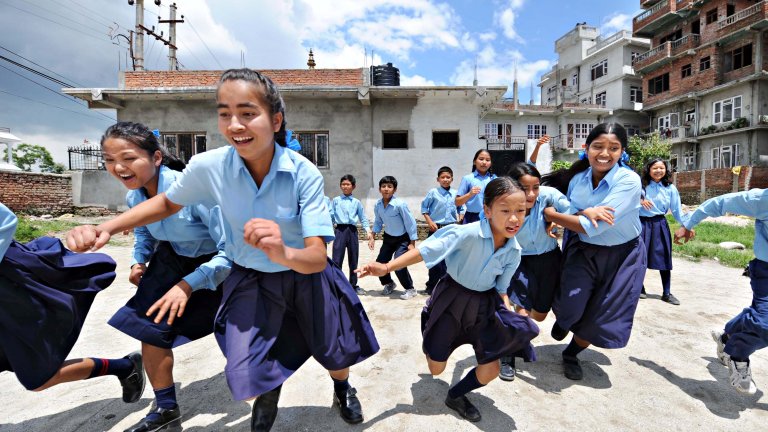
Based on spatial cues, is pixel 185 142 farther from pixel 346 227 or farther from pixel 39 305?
pixel 39 305

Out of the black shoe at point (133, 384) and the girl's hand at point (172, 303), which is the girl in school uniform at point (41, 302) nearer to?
the black shoe at point (133, 384)

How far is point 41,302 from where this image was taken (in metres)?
1.88

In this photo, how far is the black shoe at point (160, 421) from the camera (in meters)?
2.11

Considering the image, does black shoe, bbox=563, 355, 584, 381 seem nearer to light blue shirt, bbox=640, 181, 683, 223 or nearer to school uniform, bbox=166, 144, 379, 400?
school uniform, bbox=166, 144, 379, 400

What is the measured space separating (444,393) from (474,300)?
83 cm

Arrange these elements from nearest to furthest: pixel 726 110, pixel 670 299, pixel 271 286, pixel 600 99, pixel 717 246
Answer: pixel 271 286, pixel 670 299, pixel 717 246, pixel 726 110, pixel 600 99

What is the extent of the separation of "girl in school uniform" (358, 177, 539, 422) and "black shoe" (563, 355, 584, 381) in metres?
0.81

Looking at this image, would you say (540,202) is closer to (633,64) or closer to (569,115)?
(569,115)

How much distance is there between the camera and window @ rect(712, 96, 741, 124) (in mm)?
22688

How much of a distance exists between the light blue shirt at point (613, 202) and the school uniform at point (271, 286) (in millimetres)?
1920

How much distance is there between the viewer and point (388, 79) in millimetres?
12844

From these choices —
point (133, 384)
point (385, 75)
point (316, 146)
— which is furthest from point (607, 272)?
point (385, 75)

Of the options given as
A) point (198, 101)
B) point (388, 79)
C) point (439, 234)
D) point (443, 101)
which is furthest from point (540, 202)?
point (198, 101)

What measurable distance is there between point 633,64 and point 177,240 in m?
36.8
